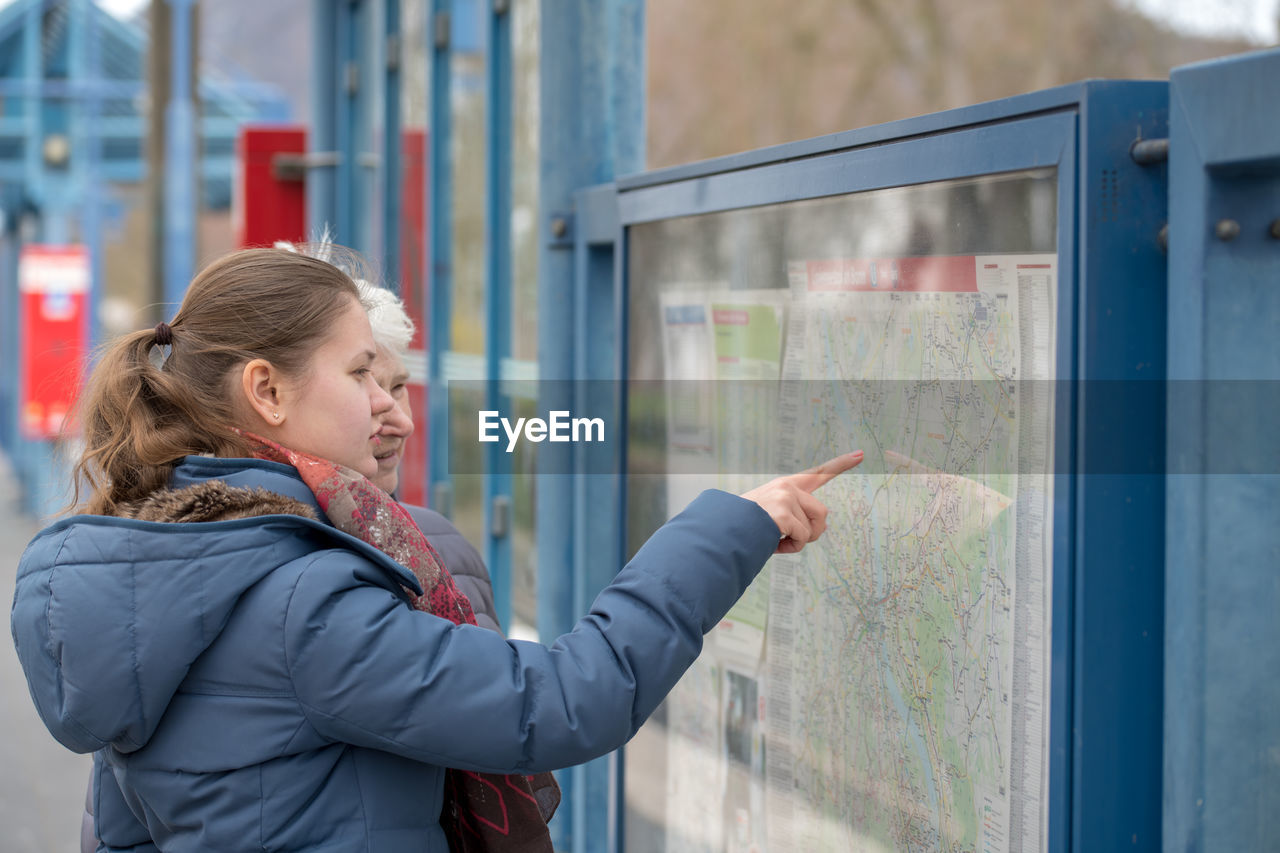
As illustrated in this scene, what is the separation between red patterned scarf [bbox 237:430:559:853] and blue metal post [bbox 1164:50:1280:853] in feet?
2.67

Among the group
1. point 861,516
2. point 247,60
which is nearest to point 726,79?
point 861,516

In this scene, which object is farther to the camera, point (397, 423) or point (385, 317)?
point (385, 317)

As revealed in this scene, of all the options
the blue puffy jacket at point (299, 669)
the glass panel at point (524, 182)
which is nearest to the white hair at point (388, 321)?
the blue puffy jacket at point (299, 669)

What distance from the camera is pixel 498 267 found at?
424cm

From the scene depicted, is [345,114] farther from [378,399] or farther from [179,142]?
[179,142]

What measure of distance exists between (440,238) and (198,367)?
3.16 m

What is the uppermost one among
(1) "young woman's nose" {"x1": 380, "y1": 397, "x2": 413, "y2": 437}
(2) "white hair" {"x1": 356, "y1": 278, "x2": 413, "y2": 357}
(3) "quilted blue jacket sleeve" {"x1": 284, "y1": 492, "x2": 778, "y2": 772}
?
(2) "white hair" {"x1": 356, "y1": 278, "x2": 413, "y2": 357}

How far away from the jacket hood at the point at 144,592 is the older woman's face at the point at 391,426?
353 mm

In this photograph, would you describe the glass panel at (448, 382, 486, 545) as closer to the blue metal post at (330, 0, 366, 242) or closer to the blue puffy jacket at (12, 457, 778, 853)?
the blue metal post at (330, 0, 366, 242)

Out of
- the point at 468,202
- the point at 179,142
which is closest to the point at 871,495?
the point at 468,202

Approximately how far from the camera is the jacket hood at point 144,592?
4.99 feet

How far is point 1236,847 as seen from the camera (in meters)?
1.49

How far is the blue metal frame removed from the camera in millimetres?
1528

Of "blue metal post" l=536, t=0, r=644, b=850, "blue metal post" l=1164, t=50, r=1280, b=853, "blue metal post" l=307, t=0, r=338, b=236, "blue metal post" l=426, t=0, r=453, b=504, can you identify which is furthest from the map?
"blue metal post" l=307, t=0, r=338, b=236
